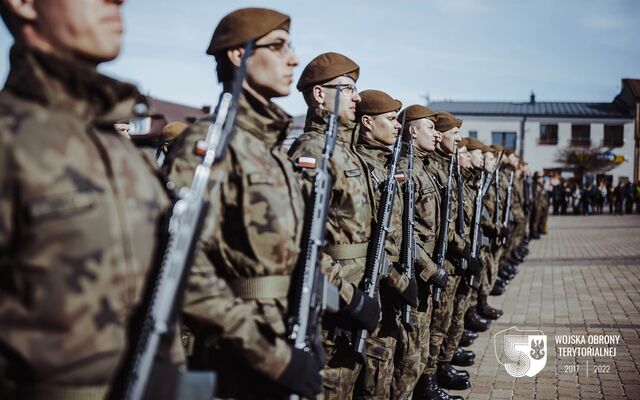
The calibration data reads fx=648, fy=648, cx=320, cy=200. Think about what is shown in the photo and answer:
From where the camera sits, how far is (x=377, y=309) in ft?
11.3

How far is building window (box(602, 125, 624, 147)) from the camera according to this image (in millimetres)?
47344

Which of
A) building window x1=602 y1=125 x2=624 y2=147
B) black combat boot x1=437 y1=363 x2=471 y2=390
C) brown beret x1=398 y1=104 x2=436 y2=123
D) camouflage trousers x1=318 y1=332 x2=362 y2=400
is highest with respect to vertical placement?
building window x1=602 y1=125 x2=624 y2=147

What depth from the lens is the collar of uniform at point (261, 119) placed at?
8.61 ft

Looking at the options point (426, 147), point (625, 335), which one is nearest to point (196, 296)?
point (426, 147)

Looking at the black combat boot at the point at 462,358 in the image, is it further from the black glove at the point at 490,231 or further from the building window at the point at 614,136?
the building window at the point at 614,136

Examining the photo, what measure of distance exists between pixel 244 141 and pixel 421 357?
3074 millimetres

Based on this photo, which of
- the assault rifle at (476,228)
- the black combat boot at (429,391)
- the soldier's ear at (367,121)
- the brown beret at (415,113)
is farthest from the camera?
the assault rifle at (476,228)

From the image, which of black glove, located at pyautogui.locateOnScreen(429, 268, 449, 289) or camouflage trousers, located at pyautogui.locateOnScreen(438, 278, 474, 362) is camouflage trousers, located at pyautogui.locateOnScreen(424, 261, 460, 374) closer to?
camouflage trousers, located at pyautogui.locateOnScreen(438, 278, 474, 362)

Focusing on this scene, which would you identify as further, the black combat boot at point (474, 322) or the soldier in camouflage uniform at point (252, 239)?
the black combat boot at point (474, 322)

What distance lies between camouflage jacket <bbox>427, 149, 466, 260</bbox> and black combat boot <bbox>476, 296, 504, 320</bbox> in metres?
2.30

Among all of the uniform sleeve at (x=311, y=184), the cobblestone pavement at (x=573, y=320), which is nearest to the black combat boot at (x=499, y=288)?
the cobblestone pavement at (x=573, y=320)

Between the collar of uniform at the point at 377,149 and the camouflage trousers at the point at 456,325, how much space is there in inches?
79.1

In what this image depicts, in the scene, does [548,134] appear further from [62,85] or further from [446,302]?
[62,85]

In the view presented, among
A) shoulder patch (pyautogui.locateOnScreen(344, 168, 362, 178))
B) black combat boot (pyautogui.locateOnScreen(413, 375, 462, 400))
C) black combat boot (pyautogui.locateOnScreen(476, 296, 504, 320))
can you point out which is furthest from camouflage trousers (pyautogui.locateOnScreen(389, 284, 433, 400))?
black combat boot (pyautogui.locateOnScreen(476, 296, 504, 320))
